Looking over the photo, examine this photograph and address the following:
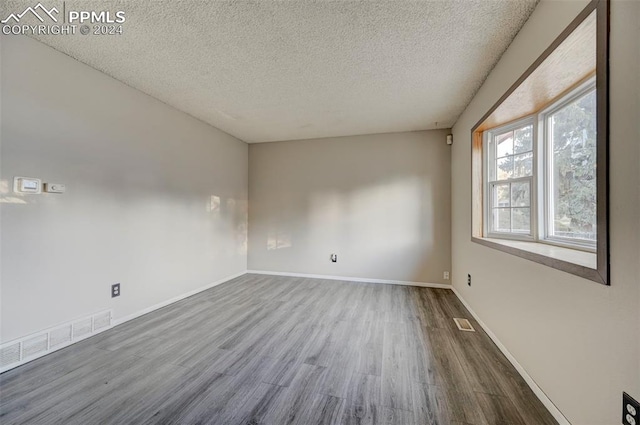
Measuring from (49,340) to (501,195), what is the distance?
429 centimetres

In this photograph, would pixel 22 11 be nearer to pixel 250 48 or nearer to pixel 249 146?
pixel 250 48

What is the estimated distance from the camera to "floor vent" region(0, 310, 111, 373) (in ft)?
5.99

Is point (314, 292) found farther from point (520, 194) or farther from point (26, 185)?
point (26, 185)

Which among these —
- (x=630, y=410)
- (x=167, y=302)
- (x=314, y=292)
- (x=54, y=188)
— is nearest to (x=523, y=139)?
(x=630, y=410)

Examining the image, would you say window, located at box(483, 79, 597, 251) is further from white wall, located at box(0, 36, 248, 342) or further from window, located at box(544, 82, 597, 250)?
white wall, located at box(0, 36, 248, 342)

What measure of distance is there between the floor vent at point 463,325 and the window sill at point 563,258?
932mm

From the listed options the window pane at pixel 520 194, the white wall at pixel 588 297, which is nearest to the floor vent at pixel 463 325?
the white wall at pixel 588 297

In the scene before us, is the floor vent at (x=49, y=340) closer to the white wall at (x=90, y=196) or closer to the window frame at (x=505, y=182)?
the white wall at (x=90, y=196)

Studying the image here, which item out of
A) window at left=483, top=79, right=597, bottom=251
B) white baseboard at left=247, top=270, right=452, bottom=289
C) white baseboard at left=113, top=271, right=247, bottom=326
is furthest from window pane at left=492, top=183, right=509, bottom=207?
white baseboard at left=113, top=271, right=247, bottom=326

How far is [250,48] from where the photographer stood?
82.3 inches

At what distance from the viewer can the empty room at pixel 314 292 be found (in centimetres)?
130

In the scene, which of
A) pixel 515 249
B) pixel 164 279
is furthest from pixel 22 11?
pixel 515 249

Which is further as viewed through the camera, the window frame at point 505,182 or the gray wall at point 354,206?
the gray wall at point 354,206

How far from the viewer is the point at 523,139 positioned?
231 cm
